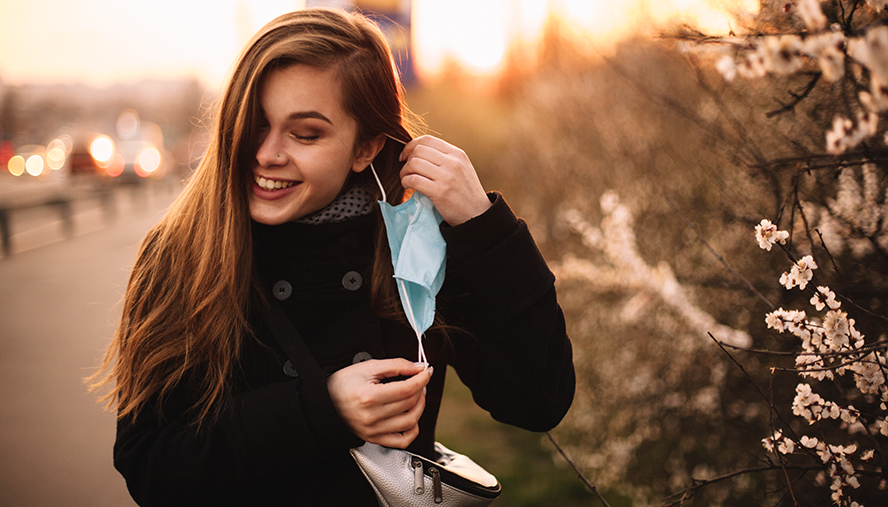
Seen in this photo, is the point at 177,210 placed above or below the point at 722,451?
above

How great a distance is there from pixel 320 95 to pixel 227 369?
81cm

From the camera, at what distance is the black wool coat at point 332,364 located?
137 centimetres

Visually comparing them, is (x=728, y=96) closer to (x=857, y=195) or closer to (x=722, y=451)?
(x=857, y=195)

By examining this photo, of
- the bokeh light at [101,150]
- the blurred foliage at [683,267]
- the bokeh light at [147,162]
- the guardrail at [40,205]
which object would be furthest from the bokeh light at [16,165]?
the blurred foliage at [683,267]

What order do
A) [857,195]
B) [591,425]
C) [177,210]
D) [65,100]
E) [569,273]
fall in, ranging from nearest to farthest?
1. [177,210]
2. [857,195]
3. [591,425]
4. [569,273]
5. [65,100]

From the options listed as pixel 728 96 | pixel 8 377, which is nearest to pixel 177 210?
pixel 728 96

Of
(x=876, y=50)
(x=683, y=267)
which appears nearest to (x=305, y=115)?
(x=876, y=50)

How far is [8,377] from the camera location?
4.76 m

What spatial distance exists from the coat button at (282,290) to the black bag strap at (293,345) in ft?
0.09

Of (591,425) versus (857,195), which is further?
(591,425)

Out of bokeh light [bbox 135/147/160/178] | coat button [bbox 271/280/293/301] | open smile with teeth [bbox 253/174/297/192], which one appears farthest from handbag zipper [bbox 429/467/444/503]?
bokeh light [bbox 135/147/160/178]

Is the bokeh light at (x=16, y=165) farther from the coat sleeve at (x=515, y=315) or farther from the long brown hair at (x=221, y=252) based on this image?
the coat sleeve at (x=515, y=315)

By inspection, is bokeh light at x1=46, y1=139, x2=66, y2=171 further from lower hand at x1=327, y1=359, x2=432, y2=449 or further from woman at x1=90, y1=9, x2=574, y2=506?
lower hand at x1=327, y1=359, x2=432, y2=449

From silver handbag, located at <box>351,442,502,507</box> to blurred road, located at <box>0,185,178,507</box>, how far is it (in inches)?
37.8
